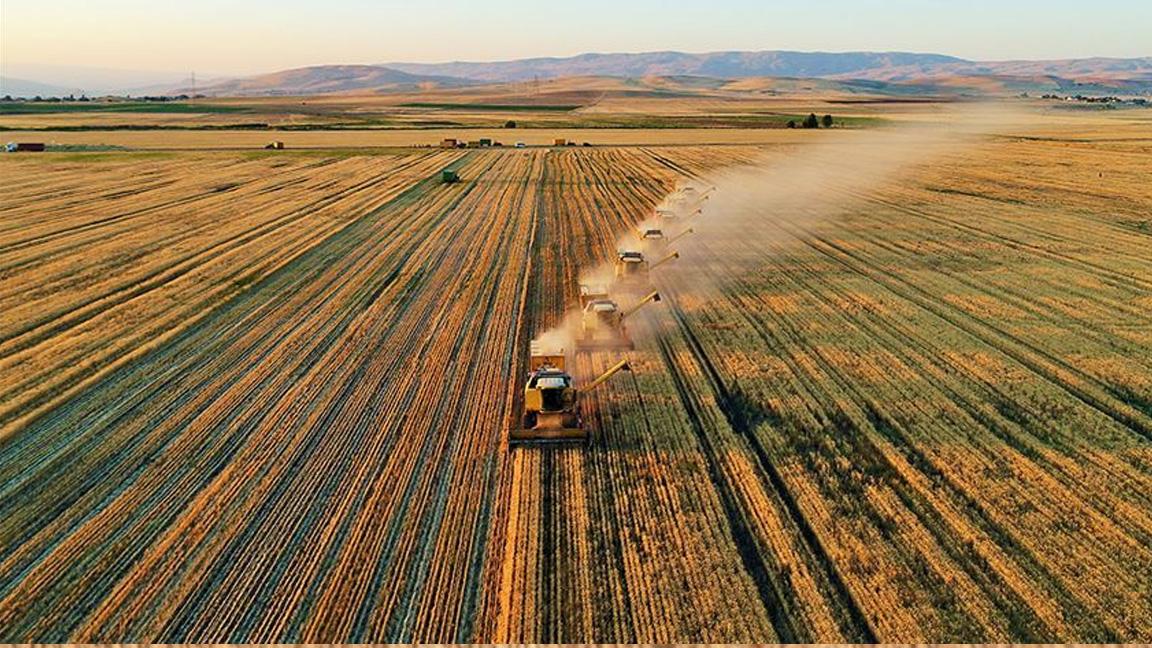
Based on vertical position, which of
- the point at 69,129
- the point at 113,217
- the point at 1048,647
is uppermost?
the point at 69,129

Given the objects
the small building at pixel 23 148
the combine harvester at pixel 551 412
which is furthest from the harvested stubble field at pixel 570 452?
the small building at pixel 23 148

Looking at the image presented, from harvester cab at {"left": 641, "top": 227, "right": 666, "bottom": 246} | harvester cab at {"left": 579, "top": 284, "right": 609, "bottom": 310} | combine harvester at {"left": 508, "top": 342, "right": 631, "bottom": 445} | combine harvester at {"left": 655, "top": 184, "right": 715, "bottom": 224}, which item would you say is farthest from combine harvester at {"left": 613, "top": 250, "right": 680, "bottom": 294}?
combine harvester at {"left": 655, "top": 184, "right": 715, "bottom": 224}

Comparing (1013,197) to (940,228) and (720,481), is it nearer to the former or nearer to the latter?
(940,228)

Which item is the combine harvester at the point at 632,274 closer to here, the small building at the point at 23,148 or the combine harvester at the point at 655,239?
the combine harvester at the point at 655,239

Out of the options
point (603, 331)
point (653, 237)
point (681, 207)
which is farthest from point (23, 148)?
point (603, 331)

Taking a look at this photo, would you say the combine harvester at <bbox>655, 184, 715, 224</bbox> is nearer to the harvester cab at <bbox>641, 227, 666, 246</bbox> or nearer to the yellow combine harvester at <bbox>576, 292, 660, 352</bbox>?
the harvester cab at <bbox>641, 227, 666, 246</bbox>

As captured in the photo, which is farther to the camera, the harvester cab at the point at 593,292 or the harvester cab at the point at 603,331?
the harvester cab at the point at 593,292

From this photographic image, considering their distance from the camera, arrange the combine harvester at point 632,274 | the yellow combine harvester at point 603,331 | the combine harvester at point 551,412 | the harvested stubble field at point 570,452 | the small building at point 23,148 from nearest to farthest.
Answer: the harvested stubble field at point 570,452
the combine harvester at point 551,412
the yellow combine harvester at point 603,331
the combine harvester at point 632,274
the small building at point 23,148

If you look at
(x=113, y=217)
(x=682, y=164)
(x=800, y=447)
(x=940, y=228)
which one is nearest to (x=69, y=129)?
(x=113, y=217)
